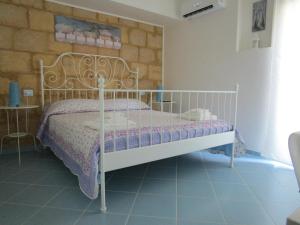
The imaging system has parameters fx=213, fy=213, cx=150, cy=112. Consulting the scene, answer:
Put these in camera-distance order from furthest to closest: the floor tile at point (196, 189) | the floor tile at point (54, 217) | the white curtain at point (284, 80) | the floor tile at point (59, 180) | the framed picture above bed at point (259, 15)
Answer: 1. the framed picture above bed at point (259, 15)
2. the white curtain at point (284, 80)
3. the floor tile at point (59, 180)
4. the floor tile at point (196, 189)
5. the floor tile at point (54, 217)

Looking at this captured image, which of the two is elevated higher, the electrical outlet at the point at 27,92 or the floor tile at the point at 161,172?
the electrical outlet at the point at 27,92

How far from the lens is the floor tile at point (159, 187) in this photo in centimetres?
192

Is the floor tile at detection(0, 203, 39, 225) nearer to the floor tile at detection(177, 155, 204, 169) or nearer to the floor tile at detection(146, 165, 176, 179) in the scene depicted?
the floor tile at detection(146, 165, 176, 179)

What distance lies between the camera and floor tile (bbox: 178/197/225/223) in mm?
1530

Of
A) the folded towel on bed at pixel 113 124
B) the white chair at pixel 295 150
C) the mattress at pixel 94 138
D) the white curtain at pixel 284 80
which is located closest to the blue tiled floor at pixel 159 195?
the mattress at pixel 94 138

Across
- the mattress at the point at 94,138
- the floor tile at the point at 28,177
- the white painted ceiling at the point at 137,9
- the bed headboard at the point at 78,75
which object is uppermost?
the white painted ceiling at the point at 137,9

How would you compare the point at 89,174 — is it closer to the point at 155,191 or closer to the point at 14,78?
the point at 155,191

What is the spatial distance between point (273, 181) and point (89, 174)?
1.83 m

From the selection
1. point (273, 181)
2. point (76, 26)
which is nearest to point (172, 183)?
point (273, 181)

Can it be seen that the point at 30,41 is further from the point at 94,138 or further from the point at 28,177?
the point at 94,138

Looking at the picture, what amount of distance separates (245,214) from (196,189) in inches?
18.7

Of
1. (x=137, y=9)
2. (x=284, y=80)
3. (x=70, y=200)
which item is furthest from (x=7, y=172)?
(x=284, y=80)

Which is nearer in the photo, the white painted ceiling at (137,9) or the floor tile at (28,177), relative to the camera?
the floor tile at (28,177)

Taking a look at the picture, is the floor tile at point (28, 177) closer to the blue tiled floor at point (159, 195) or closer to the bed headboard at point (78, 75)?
the blue tiled floor at point (159, 195)
